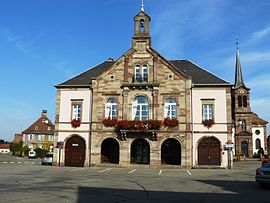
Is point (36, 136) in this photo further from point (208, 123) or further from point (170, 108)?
point (208, 123)

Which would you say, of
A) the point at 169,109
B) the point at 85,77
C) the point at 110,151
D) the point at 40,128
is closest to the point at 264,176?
the point at 169,109

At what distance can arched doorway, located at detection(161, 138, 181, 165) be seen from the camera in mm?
34219

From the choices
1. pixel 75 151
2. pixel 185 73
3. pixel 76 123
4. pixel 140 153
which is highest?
pixel 185 73

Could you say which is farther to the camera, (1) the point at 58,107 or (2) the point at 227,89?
(1) the point at 58,107

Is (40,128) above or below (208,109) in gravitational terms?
below

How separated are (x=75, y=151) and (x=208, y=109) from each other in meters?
14.1

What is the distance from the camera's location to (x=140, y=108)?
111ft

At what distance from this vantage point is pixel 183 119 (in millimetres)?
32875

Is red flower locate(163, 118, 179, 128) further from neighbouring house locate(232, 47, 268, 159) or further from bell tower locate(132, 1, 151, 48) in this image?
neighbouring house locate(232, 47, 268, 159)

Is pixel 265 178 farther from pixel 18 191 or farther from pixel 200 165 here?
pixel 200 165

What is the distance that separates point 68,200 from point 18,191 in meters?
3.23

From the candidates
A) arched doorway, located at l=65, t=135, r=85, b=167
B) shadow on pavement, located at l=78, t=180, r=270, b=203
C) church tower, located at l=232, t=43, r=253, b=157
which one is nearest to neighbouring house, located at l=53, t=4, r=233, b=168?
arched doorway, located at l=65, t=135, r=85, b=167

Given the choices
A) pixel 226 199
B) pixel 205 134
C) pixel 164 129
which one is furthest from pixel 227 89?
pixel 226 199

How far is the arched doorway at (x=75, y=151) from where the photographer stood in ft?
113
